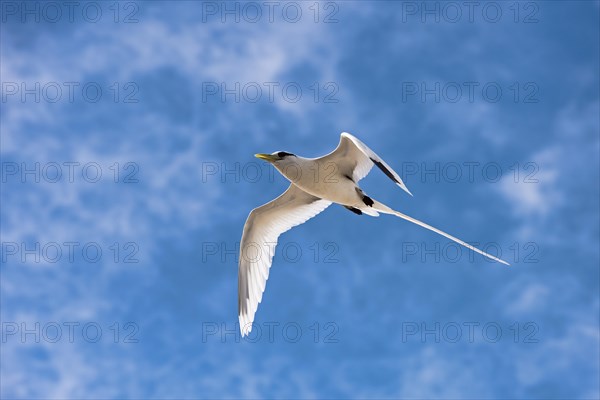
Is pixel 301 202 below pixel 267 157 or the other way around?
the other way around

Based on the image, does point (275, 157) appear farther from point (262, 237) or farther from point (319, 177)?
point (262, 237)

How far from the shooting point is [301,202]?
1420 centimetres

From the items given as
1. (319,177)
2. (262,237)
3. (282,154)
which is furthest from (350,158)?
(262,237)

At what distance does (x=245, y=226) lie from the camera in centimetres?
1427

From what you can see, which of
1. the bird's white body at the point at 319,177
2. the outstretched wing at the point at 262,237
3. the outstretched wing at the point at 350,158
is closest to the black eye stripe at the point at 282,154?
the bird's white body at the point at 319,177

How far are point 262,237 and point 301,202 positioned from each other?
112 cm

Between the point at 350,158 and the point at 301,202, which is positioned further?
the point at 301,202

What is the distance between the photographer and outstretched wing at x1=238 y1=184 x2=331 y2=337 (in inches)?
558

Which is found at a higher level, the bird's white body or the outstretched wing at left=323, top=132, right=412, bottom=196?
the outstretched wing at left=323, top=132, right=412, bottom=196

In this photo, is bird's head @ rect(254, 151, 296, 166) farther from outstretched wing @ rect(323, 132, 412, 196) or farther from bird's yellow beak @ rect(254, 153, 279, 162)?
outstretched wing @ rect(323, 132, 412, 196)

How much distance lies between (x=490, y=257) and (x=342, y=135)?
11.0ft

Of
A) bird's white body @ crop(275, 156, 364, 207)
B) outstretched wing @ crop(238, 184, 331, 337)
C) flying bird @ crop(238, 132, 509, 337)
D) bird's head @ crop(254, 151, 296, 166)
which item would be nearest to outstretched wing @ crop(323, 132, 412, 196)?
flying bird @ crop(238, 132, 509, 337)

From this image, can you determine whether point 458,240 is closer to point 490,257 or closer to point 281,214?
point 490,257

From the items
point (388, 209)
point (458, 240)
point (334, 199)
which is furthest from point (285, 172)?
point (458, 240)
